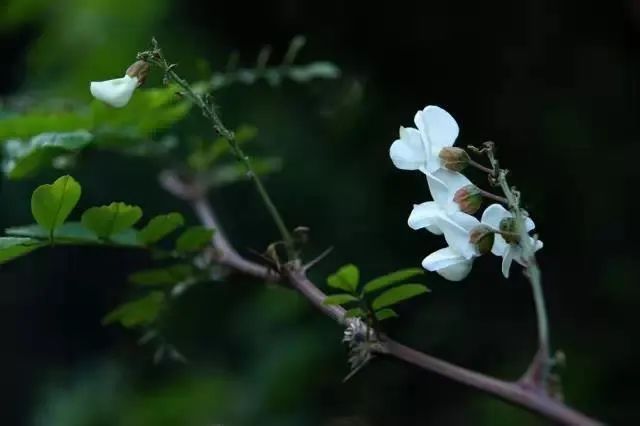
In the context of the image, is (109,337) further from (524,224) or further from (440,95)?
(524,224)

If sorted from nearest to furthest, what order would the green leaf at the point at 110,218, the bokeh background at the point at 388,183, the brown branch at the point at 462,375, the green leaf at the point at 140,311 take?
the brown branch at the point at 462,375
the green leaf at the point at 110,218
the green leaf at the point at 140,311
the bokeh background at the point at 388,183

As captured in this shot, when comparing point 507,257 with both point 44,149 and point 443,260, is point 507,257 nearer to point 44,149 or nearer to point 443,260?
point 443,260

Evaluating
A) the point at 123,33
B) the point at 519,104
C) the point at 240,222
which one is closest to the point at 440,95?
the point at 519,104

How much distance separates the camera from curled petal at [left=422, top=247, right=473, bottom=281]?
1.93 feet

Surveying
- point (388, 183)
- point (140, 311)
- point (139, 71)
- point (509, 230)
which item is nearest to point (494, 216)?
point (509, 230)

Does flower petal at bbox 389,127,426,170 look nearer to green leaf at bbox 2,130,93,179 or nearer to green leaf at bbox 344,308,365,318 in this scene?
green leaf at bbox 344,308,365,318

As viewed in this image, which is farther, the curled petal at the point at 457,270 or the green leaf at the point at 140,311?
the green leaf at the point at 140,311

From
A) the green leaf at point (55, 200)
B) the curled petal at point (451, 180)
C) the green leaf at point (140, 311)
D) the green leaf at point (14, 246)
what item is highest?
the green leaf at point (55, 200)

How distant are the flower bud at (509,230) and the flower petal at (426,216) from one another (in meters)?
0.04

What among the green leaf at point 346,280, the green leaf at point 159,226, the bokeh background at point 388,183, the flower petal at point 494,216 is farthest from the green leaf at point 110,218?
the bokeh background at point 388,183

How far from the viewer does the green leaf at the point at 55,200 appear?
0.68 metres

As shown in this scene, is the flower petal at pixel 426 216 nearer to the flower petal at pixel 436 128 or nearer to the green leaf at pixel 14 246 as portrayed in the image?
the flower petal at pixel 436 128

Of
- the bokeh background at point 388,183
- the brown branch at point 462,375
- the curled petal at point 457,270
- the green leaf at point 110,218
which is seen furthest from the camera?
the bokeh background at point 388,183

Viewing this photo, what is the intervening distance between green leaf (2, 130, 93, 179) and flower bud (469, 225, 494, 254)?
366 millimetres
